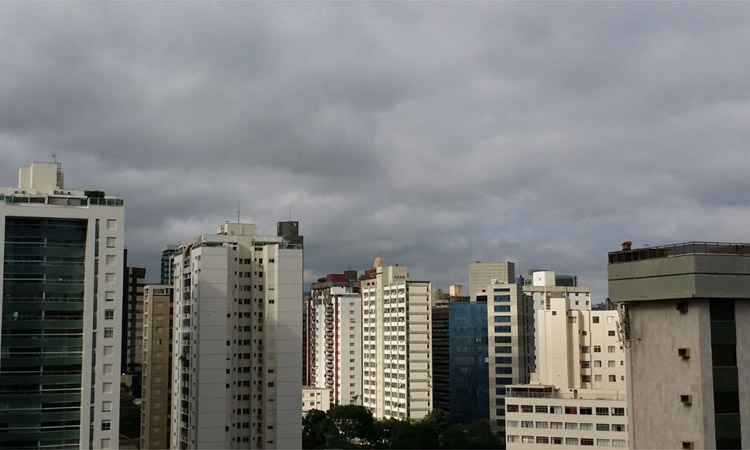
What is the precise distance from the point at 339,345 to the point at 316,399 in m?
11.7

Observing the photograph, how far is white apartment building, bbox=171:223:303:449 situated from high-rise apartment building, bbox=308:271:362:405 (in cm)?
6156

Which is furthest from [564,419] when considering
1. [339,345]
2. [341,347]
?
[339,345]

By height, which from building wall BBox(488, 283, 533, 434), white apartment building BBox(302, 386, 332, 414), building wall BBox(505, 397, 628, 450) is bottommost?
white apartment building BBox(302, 386, 332, 414)

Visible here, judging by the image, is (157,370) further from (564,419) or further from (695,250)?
A: (695,250)

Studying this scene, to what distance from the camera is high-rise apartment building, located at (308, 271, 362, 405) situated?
132125 mm

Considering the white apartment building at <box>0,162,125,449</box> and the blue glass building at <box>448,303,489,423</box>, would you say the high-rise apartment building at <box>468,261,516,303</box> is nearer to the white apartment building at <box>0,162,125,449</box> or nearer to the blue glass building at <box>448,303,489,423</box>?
the blue glass building at <box>448,303,489,423</box>

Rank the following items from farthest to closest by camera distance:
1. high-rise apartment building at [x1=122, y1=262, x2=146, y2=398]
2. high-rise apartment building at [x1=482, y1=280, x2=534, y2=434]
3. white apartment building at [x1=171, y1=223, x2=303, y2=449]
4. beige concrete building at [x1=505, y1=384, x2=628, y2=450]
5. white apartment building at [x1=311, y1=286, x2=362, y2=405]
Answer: high-rise apartment building at [x1=122, y1=262, x2=146, y2=398], white apartment building at [x1=311, y1=286, x2=362, y2=405], high-rise apartment building at [x1=482, y1=280, x2=534, y2=434], white apartment building at [x1=171, y1=223, x2=303, y2=449], beige concrete building at [x1=505, y1=384, x2=628, y2=450]

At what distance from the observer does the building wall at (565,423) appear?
66.5m

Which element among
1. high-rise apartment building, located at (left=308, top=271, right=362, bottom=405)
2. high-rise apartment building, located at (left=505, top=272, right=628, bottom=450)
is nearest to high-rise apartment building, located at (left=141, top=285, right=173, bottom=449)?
high-rise apartment building, located at (left=505, top=272, right=628, bottom=450)

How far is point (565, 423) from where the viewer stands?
6800 cm

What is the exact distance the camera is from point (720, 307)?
78.0ft

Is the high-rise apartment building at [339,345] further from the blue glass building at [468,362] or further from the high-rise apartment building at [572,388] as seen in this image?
the high-rise apartment building at [572,388]

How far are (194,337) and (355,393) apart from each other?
6601 centimetres

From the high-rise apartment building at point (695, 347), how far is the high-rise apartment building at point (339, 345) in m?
108
